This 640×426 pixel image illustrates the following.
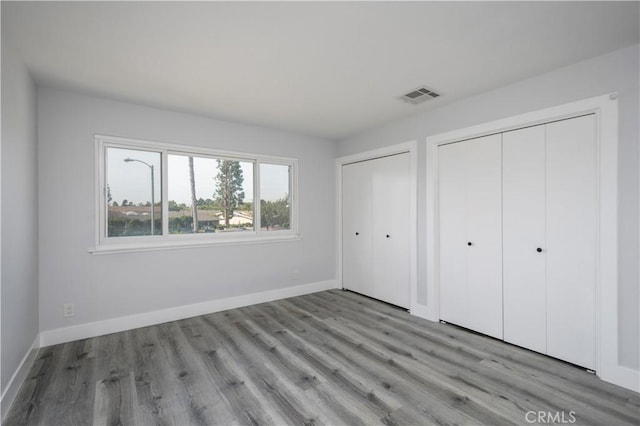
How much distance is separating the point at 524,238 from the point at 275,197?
3.17 metres

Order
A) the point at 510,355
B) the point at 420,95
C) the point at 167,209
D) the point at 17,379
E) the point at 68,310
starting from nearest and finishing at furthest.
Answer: the point at 17,379
the point at 510,355
the point at 68,310
the point at 420,95
the point at 167,209

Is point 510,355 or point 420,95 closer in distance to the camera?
point 510,355

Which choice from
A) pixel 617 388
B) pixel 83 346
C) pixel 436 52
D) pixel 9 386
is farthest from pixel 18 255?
pixel 617 388

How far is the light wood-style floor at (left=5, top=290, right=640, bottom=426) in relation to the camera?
1887 mm

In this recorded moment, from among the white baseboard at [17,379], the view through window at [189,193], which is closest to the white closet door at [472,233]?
the view through window at [189,193]

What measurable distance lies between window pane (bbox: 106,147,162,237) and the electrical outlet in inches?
29.8

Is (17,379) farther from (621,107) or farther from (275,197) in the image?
(621,107)

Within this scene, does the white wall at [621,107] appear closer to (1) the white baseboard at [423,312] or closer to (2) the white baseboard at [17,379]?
(1) the white baseboard at [423,312]

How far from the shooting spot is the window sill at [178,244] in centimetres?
313

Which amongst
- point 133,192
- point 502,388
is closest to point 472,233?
point 502,388

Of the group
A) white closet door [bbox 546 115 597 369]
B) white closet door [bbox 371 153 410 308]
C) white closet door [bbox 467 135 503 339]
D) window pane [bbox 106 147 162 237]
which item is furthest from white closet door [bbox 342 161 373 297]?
window pane [bbox 106 147 162 237]

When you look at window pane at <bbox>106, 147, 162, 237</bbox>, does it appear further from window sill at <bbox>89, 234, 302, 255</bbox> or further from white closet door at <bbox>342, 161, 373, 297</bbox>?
white closet door at <bbox>342, 161, 373, 297</bbox>

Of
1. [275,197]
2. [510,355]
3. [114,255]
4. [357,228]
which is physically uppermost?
[275,197]

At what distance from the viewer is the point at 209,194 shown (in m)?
3.90
